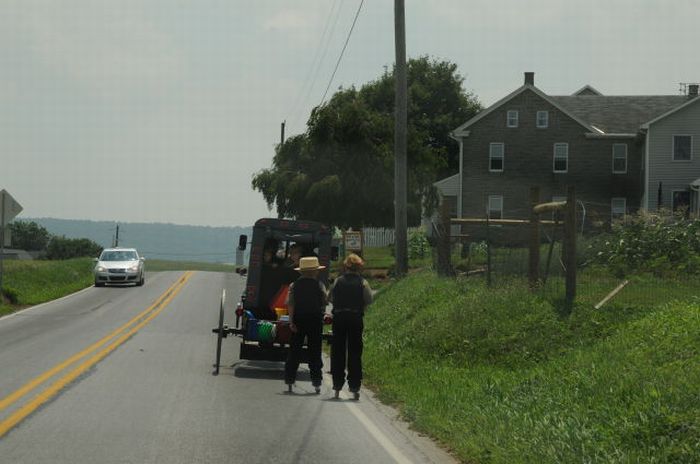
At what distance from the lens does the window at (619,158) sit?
53.6 meters

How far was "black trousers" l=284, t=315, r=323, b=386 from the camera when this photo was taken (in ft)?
45.6

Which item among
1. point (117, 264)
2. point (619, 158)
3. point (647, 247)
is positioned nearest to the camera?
point (647, 247)

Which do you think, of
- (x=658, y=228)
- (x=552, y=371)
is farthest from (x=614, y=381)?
(x=658, y=228)

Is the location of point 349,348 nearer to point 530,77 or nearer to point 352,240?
point 352,240

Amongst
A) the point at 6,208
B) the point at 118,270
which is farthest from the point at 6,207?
the point at 118,270

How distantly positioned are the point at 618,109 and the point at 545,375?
149 feet

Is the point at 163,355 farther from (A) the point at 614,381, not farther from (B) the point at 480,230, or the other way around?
(B) the point at 480,230

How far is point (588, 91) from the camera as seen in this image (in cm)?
7444

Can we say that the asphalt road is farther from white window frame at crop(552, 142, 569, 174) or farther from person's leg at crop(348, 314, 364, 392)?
white window frame at crop(552, 142, 569, 174)

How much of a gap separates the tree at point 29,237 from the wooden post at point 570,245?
114 meters

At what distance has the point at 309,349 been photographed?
46.3 feet

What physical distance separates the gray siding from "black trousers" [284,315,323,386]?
3839cm

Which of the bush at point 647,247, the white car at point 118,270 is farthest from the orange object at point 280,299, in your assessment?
the white car at point 118,270

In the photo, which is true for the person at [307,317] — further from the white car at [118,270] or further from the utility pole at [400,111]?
the white car at [118,270]
